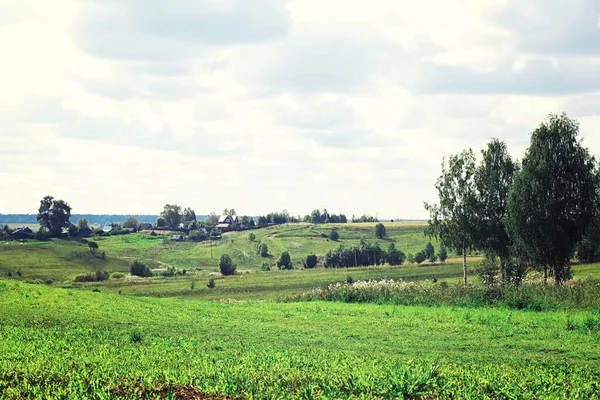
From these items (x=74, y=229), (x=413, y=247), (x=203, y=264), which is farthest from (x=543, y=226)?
(x=74, y=229)

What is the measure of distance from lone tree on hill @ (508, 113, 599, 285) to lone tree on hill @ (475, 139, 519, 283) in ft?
20.5

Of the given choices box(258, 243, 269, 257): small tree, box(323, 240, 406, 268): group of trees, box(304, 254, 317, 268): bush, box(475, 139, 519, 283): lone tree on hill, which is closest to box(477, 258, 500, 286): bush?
box(475, 139, 519, 283): lone tree on hill

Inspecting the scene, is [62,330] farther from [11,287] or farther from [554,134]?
[554,134]

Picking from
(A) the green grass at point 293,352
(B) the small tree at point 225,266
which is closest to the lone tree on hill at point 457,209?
(A) the green grass at point 293,352

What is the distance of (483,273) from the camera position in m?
68.3

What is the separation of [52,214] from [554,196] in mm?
175680

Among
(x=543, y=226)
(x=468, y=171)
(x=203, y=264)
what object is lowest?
(x=203, y=264)

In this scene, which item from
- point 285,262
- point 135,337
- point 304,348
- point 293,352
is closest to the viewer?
point 293,352

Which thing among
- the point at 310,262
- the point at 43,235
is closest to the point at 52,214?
the point at 43,235

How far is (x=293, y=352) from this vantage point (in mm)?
20062

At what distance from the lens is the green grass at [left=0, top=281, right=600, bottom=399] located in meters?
12.9

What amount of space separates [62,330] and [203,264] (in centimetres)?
15319

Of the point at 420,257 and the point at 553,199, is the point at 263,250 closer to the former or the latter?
the point at 420,257

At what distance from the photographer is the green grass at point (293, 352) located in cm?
1290
